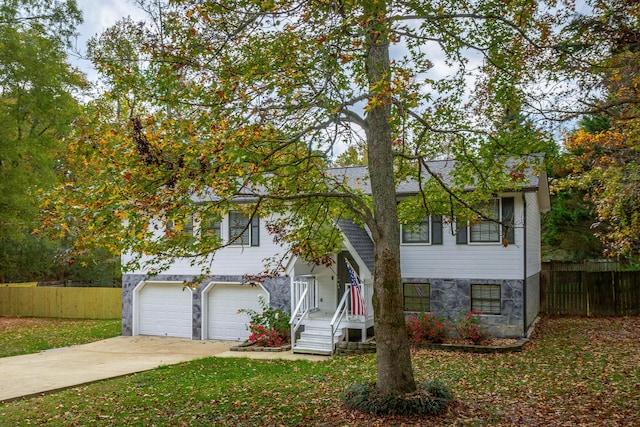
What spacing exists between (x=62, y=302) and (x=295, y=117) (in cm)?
2054

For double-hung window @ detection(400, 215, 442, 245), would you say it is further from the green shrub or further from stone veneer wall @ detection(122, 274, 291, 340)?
the green shrub

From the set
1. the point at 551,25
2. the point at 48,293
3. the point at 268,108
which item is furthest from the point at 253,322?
the point at 48,293

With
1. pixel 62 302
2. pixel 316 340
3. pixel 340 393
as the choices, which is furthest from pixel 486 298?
pixel 62 302

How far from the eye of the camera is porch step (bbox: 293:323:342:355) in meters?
14.0

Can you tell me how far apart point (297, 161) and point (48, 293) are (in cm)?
2075

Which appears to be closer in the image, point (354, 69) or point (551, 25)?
point (551, 25)

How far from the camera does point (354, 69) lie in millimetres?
9227

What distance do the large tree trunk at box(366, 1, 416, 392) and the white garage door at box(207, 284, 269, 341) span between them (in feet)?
31.1

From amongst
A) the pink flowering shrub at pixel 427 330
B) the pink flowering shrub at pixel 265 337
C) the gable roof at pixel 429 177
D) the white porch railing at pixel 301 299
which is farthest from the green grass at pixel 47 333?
the pink flowering shrub at pixel 427 330

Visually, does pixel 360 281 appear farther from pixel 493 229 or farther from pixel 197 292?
pixel 197 292

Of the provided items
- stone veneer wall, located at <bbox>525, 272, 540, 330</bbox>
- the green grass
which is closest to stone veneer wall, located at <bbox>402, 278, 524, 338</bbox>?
stone veneer wall, located at <bbox>525, 272, 540, 330</bbox>

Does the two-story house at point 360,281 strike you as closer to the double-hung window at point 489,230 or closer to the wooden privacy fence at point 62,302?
the double-hung window at point 489,230

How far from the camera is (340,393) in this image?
344 inches

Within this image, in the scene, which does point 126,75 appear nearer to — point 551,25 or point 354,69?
point 354,69
